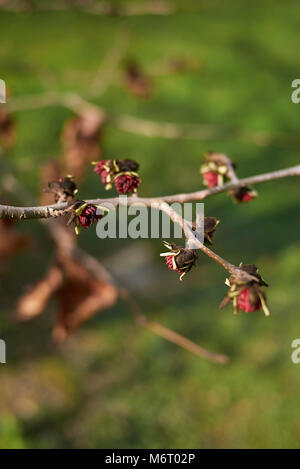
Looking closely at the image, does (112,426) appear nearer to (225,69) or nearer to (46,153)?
(46,153)

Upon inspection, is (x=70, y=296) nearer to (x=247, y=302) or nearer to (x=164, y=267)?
(x=247, y=302)

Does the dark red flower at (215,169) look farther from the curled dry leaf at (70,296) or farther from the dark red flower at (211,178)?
the curled dry leaf at (70,296)

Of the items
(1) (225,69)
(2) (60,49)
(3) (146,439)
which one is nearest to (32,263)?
(3) (146,439)

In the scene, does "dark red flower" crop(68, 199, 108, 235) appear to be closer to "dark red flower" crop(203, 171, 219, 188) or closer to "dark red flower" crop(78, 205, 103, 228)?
"dark red flower" crop(78, 205, 103, 228)

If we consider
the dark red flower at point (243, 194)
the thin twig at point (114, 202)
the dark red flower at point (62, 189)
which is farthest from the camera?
the dark red flower at point (243, 194)

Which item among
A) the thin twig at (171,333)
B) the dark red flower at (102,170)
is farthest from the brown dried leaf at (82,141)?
the dark red flower at (102,170)
